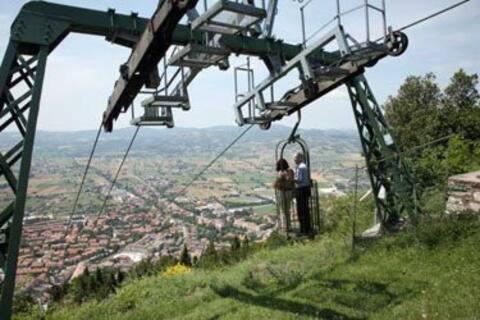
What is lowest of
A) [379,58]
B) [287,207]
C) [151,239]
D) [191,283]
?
[151,239]

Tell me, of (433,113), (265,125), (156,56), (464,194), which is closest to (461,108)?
(433,113)

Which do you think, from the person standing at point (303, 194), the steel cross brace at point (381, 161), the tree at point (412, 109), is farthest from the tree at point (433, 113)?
the person standing at point (303, 194)

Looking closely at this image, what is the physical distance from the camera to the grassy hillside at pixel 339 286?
6648 mm

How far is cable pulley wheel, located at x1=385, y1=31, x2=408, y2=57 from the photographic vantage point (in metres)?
6.60

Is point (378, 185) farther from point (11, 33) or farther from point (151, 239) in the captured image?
point (151, 239)

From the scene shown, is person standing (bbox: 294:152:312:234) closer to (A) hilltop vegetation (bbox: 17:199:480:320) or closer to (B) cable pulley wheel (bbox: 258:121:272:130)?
(B) cable pulley wheel (bbox: 258:121:272:130)

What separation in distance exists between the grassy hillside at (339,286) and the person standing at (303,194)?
1.24m

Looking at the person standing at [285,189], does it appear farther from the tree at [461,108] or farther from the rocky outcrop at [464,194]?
the tree at [461,108]

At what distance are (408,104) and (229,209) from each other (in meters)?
39.0

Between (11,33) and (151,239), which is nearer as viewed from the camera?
(11,33)

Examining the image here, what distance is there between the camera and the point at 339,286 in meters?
8.19

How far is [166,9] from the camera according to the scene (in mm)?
4840

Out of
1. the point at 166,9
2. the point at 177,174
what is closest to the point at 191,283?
the point at 166,9

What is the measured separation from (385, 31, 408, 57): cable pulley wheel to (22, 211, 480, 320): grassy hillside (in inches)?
148
